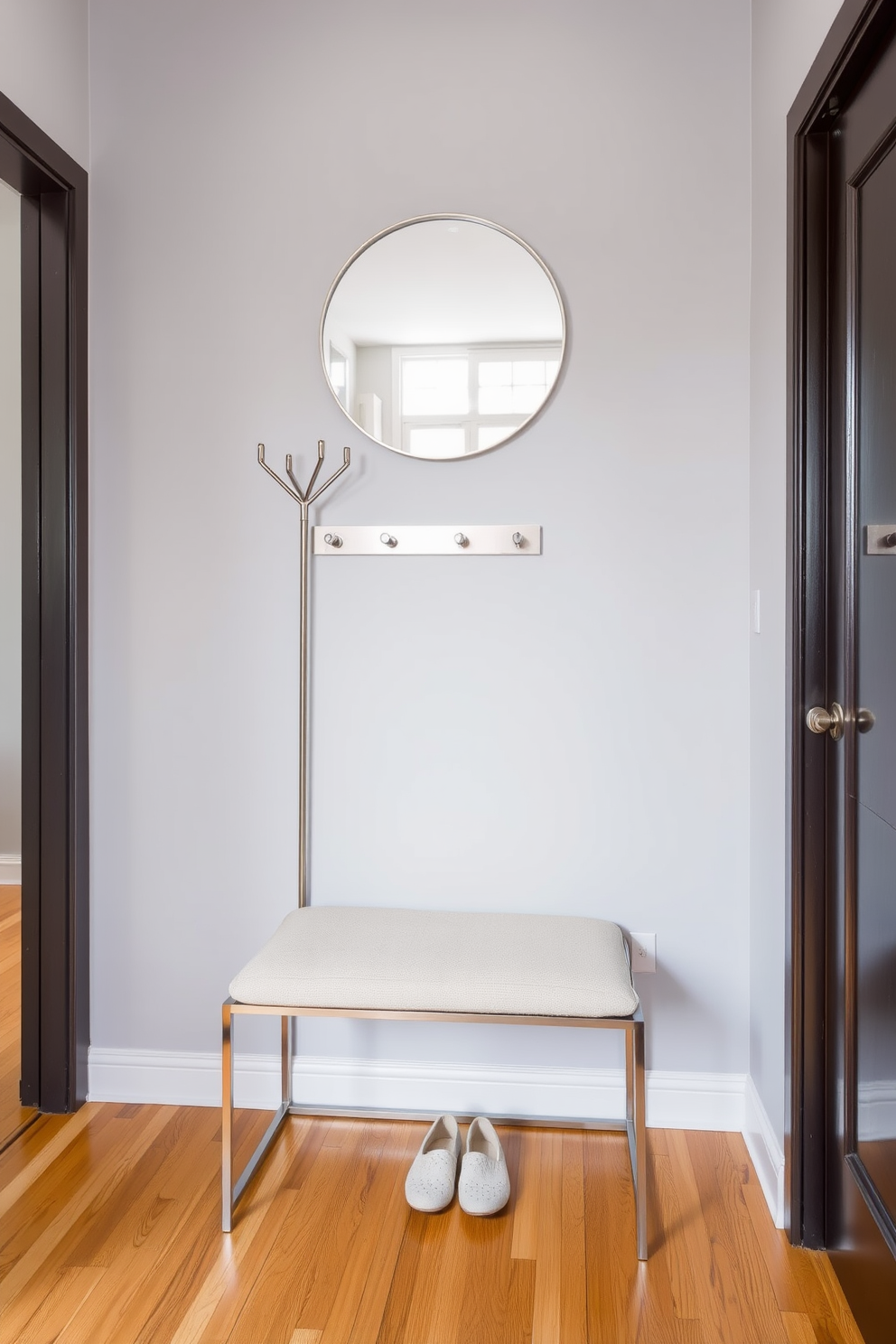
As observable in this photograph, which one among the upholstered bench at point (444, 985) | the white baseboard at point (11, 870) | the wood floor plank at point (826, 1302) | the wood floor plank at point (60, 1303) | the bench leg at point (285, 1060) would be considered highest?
the white baseboard at point (11, 870)

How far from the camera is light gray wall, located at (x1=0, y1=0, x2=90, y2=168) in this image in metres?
1.91

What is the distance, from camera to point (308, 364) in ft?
7.14

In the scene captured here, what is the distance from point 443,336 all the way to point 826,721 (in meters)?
1.17

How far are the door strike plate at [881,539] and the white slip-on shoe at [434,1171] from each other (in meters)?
1.37

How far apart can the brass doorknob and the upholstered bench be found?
578 millimetres

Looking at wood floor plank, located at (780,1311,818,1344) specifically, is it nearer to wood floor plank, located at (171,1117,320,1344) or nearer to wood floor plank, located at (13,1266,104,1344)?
wood floor plank, located at (171,1117,320,1344)

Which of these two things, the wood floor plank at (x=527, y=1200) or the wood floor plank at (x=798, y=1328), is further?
the wood floor plank at (x=527, y=1200)

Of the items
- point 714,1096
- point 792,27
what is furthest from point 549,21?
point 714,1096

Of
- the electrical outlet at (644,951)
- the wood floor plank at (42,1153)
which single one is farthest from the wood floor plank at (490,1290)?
the wood floor plank at (42,1153)

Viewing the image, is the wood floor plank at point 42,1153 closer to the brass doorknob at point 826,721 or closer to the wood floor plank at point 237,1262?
the wood floor plank at point 237,1262

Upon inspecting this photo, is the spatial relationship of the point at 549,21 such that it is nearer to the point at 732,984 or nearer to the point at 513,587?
the point at 513,587

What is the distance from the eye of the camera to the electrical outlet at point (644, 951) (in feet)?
7.04

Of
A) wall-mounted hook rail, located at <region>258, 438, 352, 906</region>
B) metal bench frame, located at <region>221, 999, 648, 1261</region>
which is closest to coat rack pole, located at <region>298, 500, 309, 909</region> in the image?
wall-mounted hook rail, located at <region>258, 438, 352, 906</region>

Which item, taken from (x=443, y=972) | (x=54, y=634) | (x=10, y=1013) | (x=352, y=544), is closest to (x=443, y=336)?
(x=352, y=544)
